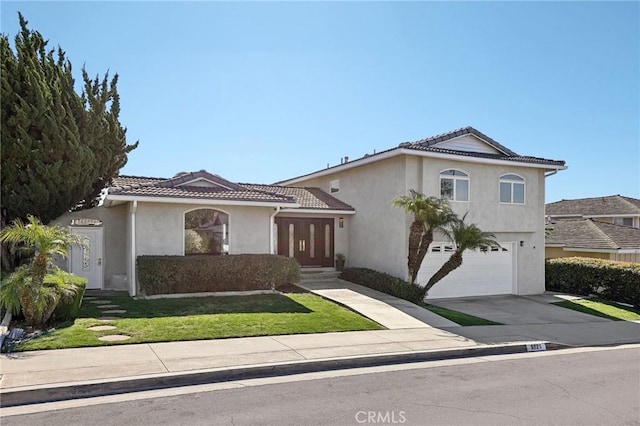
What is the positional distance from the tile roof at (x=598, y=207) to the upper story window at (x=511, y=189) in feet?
56.1

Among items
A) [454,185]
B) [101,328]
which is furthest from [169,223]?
[454,185]

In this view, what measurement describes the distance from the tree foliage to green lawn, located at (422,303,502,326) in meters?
11.2

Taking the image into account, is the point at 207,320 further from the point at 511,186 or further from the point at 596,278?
the point at 596,278

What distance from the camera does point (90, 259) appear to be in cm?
1630

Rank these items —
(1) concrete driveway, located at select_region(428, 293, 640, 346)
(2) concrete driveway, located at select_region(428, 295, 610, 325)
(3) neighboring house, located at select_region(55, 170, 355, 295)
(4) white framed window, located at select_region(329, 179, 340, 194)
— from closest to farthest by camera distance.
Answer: (1) concrete driveway, located at select_region(428, 293, 640, 346), (2) concrete driveway, located at select_region(428, 295, 610, 325), (3) neighboring house, located at select_region(55, 170, 355, 295), (4) white framed window, located at select_region(329, 179, 340, 194)

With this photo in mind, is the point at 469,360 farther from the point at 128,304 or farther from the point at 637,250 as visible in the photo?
the point at 637,250

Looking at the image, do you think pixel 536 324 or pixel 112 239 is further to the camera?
pixel 112 239

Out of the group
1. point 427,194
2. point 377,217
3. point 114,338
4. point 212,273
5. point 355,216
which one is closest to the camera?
point 114,338

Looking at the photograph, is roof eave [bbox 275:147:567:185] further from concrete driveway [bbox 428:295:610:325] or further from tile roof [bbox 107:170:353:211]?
concrete driveway [bbox 428:295:610:325]

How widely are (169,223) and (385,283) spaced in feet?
24.6

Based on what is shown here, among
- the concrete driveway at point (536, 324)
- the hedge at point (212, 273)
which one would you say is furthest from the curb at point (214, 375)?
the hedge at point (212, 273)

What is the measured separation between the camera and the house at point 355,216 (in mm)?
15156

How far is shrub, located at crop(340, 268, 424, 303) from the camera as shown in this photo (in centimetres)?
1571

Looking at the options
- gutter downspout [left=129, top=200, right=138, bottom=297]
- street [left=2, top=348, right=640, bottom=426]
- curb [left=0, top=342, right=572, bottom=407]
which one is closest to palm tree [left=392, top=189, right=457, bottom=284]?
curb [left=0, top=342, right=572, bottom=407]
